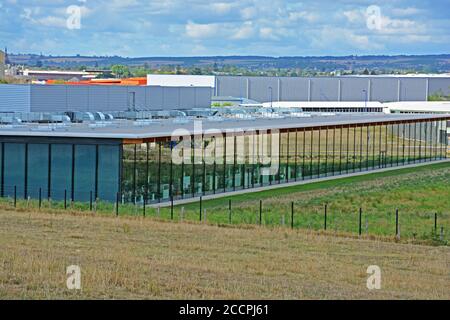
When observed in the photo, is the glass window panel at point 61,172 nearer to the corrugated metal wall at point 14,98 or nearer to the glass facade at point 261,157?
the glass facade at point 261,157

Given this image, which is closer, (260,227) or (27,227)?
(27,227)

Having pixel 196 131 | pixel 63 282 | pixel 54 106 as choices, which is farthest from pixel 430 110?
pixel 63 282

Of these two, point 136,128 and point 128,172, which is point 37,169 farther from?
point 136,128

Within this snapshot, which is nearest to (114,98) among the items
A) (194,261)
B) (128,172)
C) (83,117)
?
(83,117)

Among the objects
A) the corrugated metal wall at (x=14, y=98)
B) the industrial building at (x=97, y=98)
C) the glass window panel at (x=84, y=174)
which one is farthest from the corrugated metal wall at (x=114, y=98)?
the glass window panel at (x=84, y=174)

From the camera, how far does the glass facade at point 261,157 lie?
42.4 metres

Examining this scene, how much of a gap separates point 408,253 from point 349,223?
7.74 meters

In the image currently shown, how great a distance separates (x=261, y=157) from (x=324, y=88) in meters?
99.8

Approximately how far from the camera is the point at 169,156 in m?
43.8

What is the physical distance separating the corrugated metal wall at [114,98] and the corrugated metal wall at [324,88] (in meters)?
61.8

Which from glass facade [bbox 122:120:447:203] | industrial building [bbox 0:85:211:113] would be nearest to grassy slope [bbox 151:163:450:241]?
glass facade [bbox 122:120:447:203]

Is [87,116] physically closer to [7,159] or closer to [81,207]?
[7,159]

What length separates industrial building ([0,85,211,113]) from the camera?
202 feet
